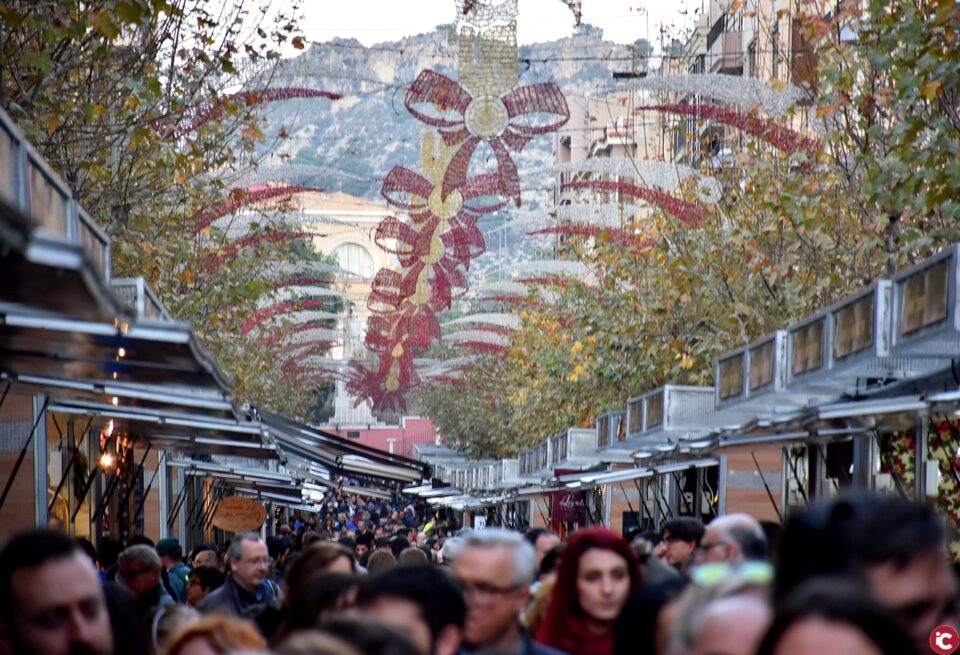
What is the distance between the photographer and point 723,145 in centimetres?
4738

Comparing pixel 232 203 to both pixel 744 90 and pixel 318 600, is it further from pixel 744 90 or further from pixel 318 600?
pixel 318 600

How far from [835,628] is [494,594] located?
327cm

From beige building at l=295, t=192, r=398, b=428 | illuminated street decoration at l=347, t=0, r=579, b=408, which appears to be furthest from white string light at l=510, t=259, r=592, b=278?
beige building at l=295, t=192, r=398, b=428

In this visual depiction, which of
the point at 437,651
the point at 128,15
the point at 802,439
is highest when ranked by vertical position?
the point at 128,15

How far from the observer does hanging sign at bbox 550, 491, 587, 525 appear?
39656 millimetres

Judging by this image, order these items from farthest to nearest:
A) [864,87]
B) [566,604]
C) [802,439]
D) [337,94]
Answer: [337,94], [864,87], [802,439], [566,604]

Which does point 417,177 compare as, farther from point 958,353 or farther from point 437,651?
point 437,651

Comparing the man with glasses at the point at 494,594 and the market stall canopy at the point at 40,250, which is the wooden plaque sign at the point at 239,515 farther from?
the man with glasses at the point at 494,594

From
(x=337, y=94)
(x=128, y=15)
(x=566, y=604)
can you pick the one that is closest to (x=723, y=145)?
(x=337, y=94)

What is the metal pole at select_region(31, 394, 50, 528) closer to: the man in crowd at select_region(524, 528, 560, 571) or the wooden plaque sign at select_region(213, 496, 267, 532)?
the man in crowd at select_region(524, 528, 560, 571)

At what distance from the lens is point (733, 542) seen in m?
7.97

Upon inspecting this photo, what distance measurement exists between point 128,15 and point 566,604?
24.8 feet

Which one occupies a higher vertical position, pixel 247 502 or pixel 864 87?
pixel 864 87

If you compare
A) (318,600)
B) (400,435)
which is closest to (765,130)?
(318,600)
